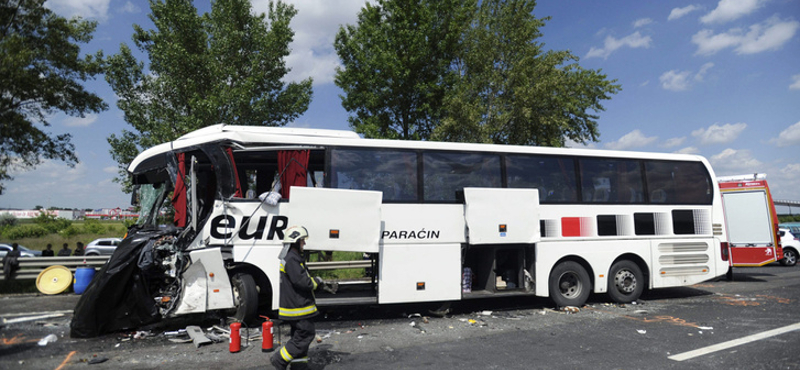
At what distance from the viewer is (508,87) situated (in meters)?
18.6

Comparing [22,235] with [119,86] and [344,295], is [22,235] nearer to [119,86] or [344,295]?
[119,86]

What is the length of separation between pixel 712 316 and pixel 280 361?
775 cm

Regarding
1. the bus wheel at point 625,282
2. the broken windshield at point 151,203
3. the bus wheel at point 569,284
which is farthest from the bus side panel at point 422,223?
the broken windshield at point 151,203

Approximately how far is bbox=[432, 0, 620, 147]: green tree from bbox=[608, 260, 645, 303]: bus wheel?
9100 millimetres

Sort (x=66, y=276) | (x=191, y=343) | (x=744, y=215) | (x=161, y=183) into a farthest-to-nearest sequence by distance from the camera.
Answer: (x=744, y=215) → (x=66, y=276) → (x=161, y=183) → (x=191, y=343)

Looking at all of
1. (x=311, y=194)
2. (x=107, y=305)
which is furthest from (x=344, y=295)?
(x=107, y=305)

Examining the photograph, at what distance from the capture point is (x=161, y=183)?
885cm

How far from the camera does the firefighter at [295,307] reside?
16.3ft

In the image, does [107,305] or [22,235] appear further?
[22,235]

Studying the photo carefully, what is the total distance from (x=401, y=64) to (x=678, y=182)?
39.7ft

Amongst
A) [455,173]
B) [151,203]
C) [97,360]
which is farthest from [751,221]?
[97,360]

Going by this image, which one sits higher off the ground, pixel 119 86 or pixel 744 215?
pixel 119 86

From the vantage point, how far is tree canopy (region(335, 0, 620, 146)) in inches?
719

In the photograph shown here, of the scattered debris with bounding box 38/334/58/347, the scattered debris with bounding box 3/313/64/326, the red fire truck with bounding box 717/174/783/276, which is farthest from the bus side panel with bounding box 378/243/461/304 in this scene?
the red fire truck with bounding box 717/174/783/276
